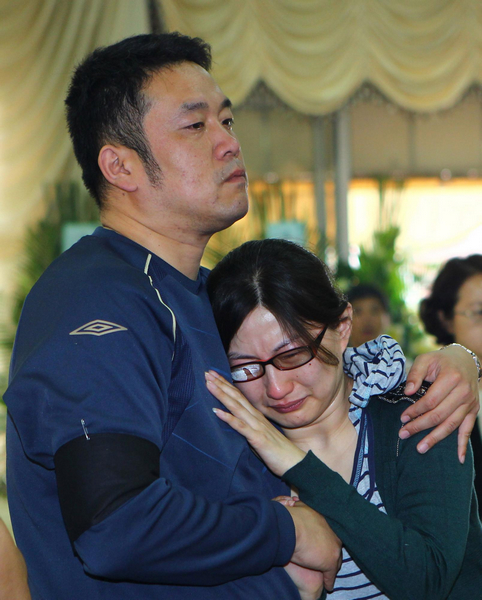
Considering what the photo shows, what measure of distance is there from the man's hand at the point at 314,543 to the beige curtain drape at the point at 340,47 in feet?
13.8

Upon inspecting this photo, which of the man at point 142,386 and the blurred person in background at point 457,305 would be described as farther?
the blurred person in background at point 457,305

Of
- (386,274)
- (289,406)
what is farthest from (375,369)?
(386,274)

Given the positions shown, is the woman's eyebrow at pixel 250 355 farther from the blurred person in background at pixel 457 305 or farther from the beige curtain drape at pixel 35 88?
the beige curtain drape at pixel 35 88

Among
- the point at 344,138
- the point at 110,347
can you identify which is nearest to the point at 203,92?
the point at 110,347

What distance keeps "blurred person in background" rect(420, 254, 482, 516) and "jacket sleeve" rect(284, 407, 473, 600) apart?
1604 millimetres

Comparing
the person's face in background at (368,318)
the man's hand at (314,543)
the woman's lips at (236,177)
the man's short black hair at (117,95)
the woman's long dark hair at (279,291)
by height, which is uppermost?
the man's short black hair at (117,95)

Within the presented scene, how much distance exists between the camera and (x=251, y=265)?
4.58 feet

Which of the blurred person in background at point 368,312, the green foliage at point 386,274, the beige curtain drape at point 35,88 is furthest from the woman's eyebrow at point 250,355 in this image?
the green foliage at point 386,274

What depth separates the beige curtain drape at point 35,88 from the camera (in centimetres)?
405

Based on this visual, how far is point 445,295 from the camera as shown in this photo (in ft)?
→ 9.53

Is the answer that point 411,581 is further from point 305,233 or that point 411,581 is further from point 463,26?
point 463,26

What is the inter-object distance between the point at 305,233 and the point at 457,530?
12.7 ft

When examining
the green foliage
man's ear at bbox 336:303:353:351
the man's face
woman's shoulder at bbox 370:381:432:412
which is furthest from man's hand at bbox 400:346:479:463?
the green foliage

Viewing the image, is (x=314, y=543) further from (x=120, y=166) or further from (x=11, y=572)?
(x=120, y=166)
